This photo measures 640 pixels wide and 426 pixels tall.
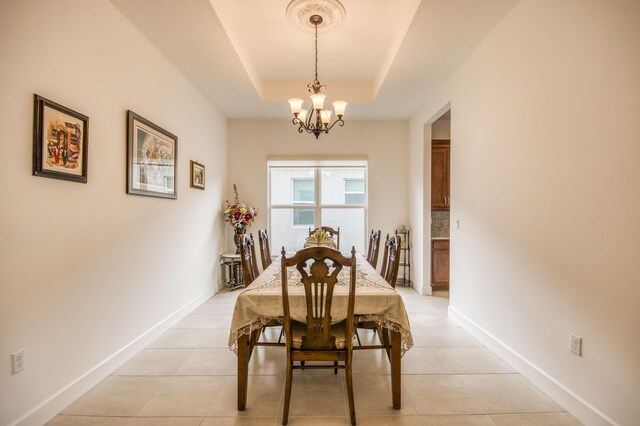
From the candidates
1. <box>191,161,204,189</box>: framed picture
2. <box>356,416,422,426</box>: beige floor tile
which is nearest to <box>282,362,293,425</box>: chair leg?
<box>356,416,422,426</box>: beige floor tile

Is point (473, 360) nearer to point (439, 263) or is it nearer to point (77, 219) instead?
point (439, 263)

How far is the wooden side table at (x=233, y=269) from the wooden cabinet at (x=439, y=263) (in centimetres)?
288

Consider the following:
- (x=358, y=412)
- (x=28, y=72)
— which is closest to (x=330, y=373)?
(x=358, y=412)

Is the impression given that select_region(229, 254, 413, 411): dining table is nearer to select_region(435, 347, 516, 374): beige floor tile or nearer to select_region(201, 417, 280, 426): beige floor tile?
select_region(201, 417, 280, 426): beige floor tile

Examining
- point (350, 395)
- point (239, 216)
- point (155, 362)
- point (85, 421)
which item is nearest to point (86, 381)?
→ point (85, 421)

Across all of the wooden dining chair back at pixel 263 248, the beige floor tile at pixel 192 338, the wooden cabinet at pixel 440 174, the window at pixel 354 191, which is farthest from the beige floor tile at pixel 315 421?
the window at pixel 354 191

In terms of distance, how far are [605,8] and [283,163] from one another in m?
4.52

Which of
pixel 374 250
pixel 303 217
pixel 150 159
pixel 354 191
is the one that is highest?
pixel 150 159

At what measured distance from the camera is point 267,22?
126 inches

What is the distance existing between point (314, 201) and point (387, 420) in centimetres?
421

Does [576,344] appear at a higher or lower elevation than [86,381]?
higher

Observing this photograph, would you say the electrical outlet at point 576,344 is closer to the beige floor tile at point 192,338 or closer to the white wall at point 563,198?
the white wall at point 563,198

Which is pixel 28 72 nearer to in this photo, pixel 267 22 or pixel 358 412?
pixel 267 22

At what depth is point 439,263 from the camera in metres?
5.00
